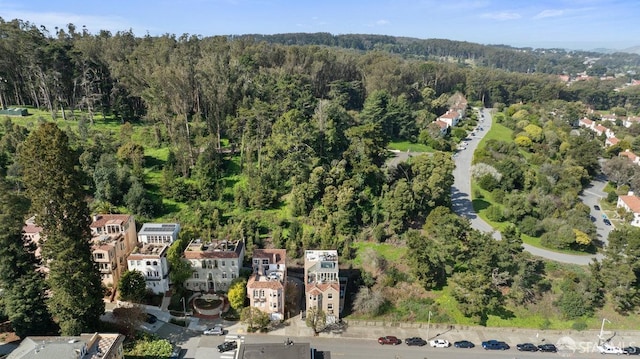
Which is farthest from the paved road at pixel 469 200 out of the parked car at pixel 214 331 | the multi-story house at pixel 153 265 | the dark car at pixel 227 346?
the multi-story house at pixel 153 265

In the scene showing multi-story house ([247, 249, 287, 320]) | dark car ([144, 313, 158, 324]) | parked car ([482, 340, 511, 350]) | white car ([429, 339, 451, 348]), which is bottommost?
parked car ([482, 340, 511, 350])

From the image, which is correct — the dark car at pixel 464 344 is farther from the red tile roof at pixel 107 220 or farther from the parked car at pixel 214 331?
the red tile roof at pixel 107 220

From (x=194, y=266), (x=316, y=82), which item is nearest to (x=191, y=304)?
(x=194, y=266)

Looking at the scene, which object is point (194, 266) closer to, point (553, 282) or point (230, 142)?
point (230, 142)

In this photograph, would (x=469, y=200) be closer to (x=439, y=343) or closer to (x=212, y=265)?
(x=439, y=343)

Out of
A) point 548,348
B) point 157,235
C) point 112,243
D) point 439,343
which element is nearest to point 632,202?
point 548,348

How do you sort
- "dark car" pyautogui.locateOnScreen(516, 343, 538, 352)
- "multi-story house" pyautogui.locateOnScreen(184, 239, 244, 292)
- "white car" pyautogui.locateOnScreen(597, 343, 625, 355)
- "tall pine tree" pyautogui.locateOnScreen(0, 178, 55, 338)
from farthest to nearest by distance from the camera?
1. "multi-story house" pyautogui.locateOnScreen(184, 239, 244, 292)
2. "dark car" pyautogui.locateOnScreen(516, 343, 538, 352)
3. "white car" pyautogui.locateOnScreen(597, 343, 625, 355)
4. "tall pine tree" pyautogui.locateOnScreen(0, 178, 55, 338)

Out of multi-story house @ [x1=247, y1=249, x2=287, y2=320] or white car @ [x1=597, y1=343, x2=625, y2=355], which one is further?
multi-story house @ [x1=247, y1=249, x2=287, y2=320]

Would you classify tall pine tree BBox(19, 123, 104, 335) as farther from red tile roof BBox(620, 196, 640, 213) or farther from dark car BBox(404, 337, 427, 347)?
red tile roof BBox(620, 196, 640, 213)

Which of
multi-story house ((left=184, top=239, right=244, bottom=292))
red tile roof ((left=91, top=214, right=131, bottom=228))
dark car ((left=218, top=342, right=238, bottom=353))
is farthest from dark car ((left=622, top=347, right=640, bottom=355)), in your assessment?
red tile roof ((left=91, top=214, right=131, bottom=228))
